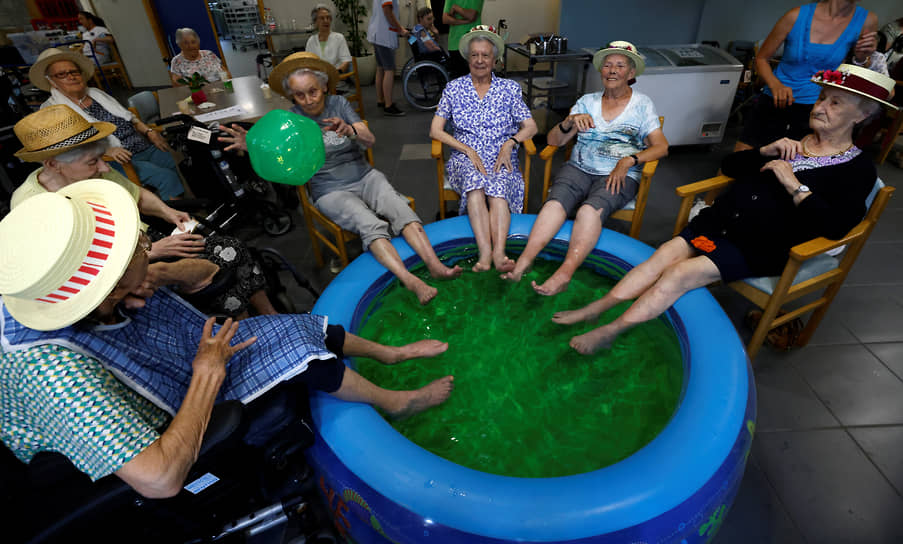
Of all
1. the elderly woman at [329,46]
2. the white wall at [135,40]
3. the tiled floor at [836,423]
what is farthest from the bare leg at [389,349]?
the white wall at [135,40]

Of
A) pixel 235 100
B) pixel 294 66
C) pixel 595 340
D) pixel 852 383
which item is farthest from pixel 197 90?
pixel 852 383

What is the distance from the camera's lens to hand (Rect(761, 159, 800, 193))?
1837mm

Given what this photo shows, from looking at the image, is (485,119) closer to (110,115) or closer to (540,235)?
(540,235)

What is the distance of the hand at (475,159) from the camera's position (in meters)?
2.66

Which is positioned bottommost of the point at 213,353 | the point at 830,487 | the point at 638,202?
the point at 830,487

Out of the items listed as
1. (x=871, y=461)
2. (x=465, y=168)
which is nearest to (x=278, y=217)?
(x=465, y=168)

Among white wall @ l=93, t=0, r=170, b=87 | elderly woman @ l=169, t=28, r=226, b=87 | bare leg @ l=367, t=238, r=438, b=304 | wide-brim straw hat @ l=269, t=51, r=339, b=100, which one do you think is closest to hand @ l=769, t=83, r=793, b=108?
bare leg @ l=367, t=238, r=438, b=304

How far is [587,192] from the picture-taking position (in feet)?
8.62

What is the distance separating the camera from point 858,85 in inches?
66.3

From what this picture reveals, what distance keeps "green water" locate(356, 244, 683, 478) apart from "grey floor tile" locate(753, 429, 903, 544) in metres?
0.48

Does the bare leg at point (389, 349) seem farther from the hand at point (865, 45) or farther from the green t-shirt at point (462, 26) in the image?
the green t-shirt at point (462, 26)

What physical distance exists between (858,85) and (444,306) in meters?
1.95

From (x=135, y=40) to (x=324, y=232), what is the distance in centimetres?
711

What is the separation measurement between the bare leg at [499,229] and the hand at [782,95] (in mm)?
1750
